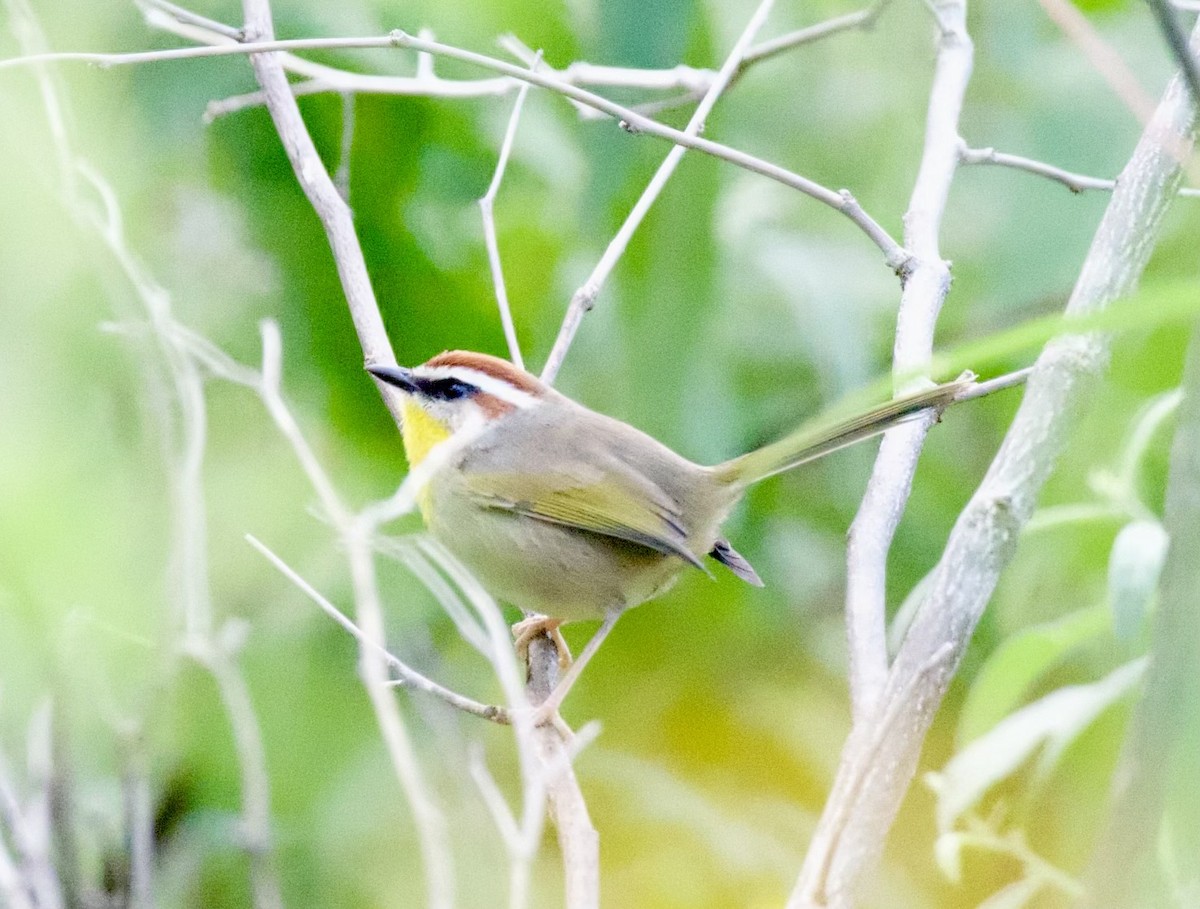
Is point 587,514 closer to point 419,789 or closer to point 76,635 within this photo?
point 76,635

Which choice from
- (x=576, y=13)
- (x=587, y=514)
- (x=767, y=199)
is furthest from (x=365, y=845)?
(x=767, y=199)

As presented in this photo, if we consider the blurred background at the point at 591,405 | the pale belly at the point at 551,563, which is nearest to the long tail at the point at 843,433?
the blurred background at the point at 591,405

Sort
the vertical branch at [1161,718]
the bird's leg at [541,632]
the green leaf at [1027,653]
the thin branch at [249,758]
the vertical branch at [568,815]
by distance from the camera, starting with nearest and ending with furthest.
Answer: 1. the vertical branch at [1161,718]
2. the thin branch at [249,758]
3. the vertical branch at [568,815]
4. the green leaf at [1027,653]
5. the bird's leg at [541,632]

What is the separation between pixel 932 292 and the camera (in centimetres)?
228

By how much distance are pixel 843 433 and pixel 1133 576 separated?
65 cm

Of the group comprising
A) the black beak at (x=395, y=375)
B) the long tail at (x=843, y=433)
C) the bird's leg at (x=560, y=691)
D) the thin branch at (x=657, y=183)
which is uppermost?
the thin branch at (x=657, y=183)

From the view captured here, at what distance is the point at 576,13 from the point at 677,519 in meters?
1.09

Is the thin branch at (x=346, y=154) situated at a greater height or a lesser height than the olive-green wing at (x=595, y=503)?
greater

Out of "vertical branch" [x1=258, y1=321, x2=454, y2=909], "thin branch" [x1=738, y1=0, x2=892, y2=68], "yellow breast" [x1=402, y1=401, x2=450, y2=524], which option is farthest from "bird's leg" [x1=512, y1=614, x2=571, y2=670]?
"vertical branch" [x1=258, y1=321, x2=454, y2=909]

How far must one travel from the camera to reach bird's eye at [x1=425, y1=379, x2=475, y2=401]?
2.73 m

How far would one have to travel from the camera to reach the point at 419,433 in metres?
2.84

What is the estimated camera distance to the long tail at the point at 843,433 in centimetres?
212

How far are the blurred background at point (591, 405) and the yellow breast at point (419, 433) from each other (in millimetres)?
87

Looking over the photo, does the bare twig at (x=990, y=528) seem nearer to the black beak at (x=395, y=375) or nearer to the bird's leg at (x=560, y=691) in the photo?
the bird's leg at (x=560, y=691)
